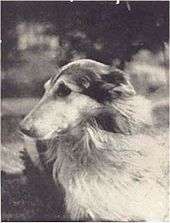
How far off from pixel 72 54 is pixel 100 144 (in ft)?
0.83

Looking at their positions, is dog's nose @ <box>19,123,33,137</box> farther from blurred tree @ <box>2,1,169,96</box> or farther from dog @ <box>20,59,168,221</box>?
blurred tree @ <box>2,1,169,96</box>

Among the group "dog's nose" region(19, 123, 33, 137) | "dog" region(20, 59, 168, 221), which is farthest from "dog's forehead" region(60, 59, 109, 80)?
"dog's nose" region(19, 123, 33, 137)

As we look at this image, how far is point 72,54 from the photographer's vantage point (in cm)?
148

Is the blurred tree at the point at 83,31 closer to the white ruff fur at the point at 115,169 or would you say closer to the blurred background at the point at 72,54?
the blurred background at the point at 72,54

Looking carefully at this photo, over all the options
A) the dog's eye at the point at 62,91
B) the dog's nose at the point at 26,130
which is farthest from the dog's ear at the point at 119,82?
the dog's nose at the point at 26,130

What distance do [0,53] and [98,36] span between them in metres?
0.27

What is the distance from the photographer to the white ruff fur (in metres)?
1.45

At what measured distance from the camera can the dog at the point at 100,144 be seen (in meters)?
1.45

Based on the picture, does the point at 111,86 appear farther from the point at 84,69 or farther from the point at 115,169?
the point at 115,169

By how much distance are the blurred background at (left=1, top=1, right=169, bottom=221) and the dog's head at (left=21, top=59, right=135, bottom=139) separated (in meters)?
0.02

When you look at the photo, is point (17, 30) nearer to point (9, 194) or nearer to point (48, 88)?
point (48, 88)

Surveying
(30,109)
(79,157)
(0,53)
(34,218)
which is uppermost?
(0,53)

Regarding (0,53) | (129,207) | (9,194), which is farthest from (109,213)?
(0,53)

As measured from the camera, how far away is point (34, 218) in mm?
Result: 1460
